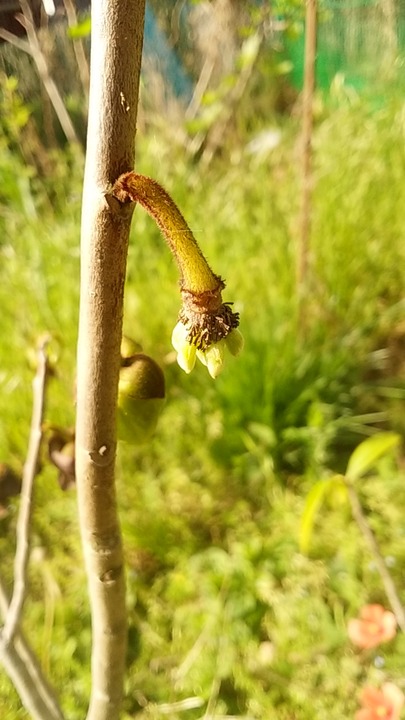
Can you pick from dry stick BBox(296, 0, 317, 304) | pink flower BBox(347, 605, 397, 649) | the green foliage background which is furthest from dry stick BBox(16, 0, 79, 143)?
pink flower BBox(347, 605, 397, 649)

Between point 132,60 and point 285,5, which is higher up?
point 285,5

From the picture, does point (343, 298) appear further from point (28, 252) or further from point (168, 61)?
point (168, 61)

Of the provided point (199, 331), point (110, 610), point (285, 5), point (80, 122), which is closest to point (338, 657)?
point (110, 610)

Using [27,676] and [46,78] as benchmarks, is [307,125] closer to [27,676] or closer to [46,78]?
[46,78]

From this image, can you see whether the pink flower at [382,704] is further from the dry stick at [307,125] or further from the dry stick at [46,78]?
the dry stick at [46,78]

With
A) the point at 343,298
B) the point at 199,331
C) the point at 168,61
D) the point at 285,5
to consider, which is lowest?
the point at 199,331

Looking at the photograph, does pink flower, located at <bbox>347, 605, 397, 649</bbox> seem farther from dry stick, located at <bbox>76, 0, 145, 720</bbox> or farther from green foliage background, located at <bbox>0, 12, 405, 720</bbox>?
dry stick, located at <bbox>76, 0, 145, 720</bbox>
